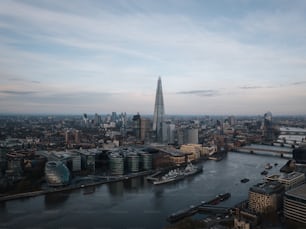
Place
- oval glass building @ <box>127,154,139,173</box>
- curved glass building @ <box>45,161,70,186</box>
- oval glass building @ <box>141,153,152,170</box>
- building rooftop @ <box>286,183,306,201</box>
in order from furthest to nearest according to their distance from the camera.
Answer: oval glass building @ <box>141,153,152,170</box>, oval glass building @ <box>127,154,139,173</box>, curved glass building @ <box>45,161,70,186</box>, building rooftop @ <box>286,183,306,201</box>

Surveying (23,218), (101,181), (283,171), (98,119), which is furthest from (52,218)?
(98,119)

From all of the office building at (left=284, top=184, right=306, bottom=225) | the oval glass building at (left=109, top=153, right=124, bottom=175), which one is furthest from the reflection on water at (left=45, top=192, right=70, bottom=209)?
the office building at (left=284, top=184, right=306, bottom=225)

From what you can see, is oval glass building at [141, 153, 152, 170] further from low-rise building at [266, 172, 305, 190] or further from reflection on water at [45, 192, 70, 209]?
low-rise building at [266, 172, 305, 190]

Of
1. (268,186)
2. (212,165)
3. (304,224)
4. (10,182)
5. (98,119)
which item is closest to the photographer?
(304,224)

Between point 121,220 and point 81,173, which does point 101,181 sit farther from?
point 121,220

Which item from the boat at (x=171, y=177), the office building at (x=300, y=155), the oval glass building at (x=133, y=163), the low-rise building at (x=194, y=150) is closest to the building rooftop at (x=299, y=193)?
the boat at (x=171, y=177)

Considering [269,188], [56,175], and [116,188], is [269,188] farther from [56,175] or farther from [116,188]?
[56,175]
